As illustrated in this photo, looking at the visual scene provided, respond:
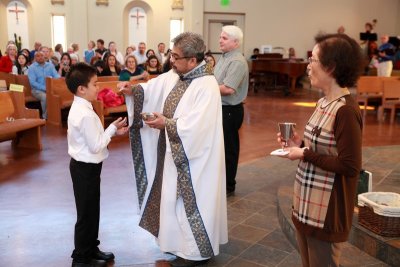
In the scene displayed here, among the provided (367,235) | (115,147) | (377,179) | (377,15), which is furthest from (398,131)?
(377,15)

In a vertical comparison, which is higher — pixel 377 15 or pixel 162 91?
pixel 377 15

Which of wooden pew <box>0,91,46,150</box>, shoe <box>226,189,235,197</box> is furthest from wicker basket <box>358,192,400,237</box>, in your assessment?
wooden pew <box>0,91,46,150</box>

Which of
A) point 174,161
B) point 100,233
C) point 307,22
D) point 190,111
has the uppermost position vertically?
point 307,22

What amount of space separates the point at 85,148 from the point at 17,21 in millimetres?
13735

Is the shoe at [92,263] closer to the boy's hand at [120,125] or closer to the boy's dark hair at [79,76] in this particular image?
the boy's hand at [120,125]

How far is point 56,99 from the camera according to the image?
26.1 feet

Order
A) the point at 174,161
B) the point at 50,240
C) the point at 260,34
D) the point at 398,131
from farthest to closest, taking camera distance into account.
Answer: the point at 260,34 → the point at 398,131 → the point at 50,240 → the point at 174,161

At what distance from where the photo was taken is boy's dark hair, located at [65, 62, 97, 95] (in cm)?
284

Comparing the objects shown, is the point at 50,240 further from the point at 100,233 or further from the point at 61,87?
the point at 61,87

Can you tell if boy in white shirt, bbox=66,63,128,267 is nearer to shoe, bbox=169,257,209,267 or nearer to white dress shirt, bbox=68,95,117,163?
white dress shirt, bbox=68,95,117,163

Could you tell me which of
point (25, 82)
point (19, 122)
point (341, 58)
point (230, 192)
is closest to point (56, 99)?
point (25, 82)

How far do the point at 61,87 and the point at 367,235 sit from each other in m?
6.37

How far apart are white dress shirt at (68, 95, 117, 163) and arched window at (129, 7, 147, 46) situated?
13689mm

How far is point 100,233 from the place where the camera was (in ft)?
11.8
